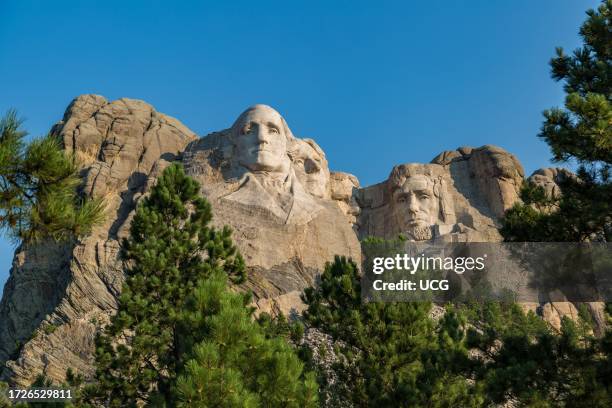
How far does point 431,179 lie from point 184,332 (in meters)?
16.6

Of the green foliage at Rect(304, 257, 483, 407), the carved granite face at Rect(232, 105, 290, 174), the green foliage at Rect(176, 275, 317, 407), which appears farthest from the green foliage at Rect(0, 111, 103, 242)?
the carved granite face at Rect(232, 105, 290, 174)

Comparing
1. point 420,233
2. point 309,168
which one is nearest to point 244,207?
point 309,168

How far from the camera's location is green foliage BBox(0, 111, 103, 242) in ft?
24.2

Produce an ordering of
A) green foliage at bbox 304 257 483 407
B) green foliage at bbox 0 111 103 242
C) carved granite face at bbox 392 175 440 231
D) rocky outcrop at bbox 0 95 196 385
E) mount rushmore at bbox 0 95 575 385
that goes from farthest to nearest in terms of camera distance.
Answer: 1. carved granite face at bbox 392 175 440 231
2. mount rushmore at bbox 0 95 575 385
3. rocky outcrop at bbox 0 95 196 385
4. green foliage at bbox 304 257 483 407
5. green foliage at bbox 0 111 103 242

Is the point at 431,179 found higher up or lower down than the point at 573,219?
higher up

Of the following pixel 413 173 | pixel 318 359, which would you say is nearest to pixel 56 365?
pixel 318 359

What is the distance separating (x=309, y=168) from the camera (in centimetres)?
2330

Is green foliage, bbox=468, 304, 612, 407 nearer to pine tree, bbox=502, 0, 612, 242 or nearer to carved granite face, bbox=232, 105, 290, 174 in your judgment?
pine tree, bbox=502, 0, 612, 242

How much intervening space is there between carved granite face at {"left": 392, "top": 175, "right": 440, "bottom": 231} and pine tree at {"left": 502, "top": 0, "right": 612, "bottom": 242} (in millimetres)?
13225

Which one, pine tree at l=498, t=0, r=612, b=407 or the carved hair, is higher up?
the carved hair

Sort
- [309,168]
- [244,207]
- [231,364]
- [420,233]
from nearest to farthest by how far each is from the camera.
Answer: [231,364]
[244,207]
[309,168]
[420,233]

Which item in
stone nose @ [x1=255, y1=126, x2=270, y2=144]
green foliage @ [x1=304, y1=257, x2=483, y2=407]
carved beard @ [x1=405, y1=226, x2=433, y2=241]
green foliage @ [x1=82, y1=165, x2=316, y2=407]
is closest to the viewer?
green foliage @ [x1=82, y1=165, x2=316, y2=407]

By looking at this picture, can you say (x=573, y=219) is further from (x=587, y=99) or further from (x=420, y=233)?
(x=420, y=233)

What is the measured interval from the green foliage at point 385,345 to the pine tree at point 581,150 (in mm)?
2578
